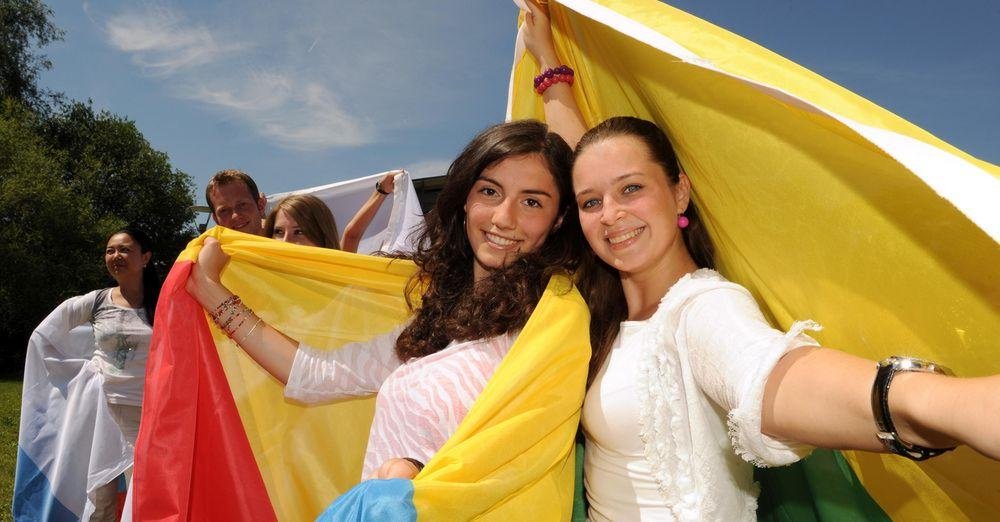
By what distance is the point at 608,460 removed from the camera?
1666 millimetres

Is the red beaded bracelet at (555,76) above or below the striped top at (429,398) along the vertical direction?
Result: above

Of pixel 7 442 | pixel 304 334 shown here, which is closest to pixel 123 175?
pixel 7 442

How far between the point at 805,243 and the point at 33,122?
2624 cm

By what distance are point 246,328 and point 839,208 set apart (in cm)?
192

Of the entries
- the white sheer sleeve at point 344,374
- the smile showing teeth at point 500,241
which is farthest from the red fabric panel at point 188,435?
the smile showing teeth at point 500,241

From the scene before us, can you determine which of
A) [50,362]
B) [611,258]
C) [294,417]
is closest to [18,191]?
[50,362]

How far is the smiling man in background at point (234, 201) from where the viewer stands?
3885mm

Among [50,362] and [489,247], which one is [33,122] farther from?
[489,247]

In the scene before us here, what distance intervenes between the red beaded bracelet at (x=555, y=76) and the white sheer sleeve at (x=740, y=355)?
1.15 metres

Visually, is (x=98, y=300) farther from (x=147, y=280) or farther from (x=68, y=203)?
(x=68, y=203)

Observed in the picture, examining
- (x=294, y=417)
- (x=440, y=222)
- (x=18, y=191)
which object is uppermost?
(x=18, y=191)

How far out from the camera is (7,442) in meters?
8.09

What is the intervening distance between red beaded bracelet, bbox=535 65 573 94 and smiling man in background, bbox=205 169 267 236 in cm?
222

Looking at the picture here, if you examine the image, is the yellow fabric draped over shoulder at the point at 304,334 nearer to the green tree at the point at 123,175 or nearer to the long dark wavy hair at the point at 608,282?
the long dark wavy hair at the point at 608,282
